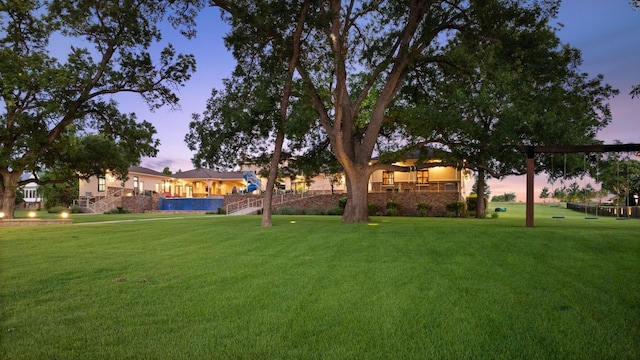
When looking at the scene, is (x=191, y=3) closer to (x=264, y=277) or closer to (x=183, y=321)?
(x=264, y=277)

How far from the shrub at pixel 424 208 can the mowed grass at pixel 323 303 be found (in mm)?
22061

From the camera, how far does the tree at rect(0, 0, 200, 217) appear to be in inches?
724

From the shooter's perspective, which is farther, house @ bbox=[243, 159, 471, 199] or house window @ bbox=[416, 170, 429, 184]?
house window @ bbox=[416, 170, 429, 184]

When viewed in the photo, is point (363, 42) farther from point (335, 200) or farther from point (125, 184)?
point (125, 184)

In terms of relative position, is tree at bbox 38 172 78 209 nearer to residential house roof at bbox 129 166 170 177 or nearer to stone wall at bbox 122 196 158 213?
residential house roof at bbox 129 166 170 177

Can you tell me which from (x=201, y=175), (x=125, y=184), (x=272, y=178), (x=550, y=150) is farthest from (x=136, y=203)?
(x=550, y=150)

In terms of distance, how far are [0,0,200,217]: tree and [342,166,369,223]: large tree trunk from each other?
379 inches

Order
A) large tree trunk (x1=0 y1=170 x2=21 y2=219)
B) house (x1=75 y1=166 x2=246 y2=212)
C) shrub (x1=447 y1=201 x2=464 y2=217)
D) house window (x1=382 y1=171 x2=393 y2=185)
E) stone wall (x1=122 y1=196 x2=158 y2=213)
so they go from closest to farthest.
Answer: large tree trunk (x1=0 y1=170 x2=21 y2=219)
shrub (x1=447 y1=201 x2=464 y2=217)
house window (x1=382 y1=171 x2=393 y2=185)
stone wall (x1=122 y1=196 x2=158 y2=213)
house (x1=75 y1=166 x2=246 y2=212)

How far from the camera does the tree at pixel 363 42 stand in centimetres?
1670

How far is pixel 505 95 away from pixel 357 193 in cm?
785

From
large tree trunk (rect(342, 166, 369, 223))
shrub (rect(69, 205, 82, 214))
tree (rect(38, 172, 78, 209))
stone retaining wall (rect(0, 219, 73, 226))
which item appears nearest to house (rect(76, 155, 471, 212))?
shrub (rect(69, 205, 82, 214))

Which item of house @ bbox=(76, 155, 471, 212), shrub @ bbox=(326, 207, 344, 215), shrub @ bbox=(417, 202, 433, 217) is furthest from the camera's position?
house @ bbox=(76, 155, 471, 212)

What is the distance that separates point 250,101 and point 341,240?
8.32 m

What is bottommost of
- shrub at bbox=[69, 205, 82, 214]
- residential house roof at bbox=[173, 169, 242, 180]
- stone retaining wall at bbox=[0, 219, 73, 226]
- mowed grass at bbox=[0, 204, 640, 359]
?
shrub at bbox=[69, 205, 82, 214]
